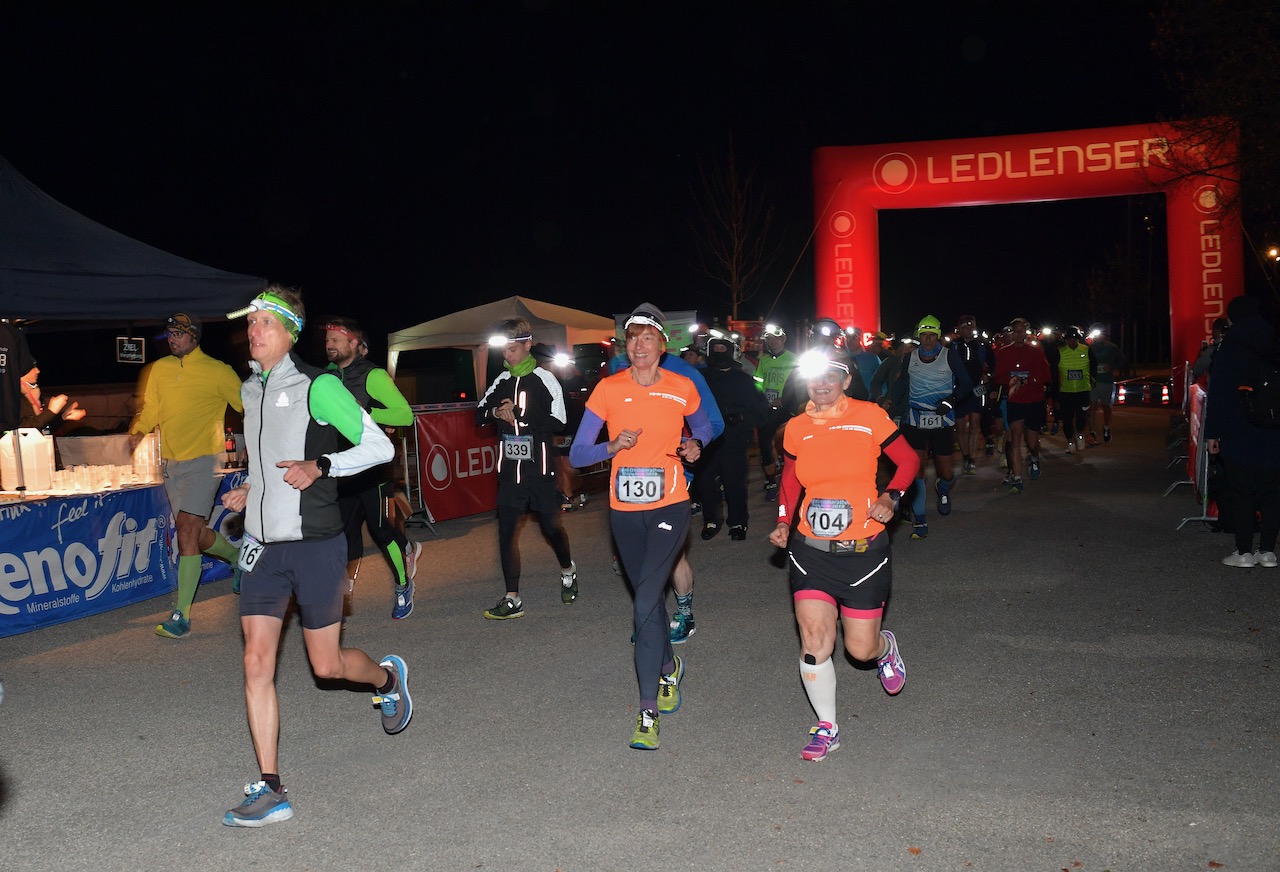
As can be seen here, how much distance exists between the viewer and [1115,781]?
15.0ft

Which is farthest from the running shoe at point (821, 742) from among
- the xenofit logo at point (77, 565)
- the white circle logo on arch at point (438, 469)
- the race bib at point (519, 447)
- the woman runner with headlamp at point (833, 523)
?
the white circle logo on arch at point (438, 469)

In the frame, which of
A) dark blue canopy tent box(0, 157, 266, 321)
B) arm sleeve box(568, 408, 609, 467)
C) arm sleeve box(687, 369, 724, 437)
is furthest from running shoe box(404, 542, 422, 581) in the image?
arm sleeve box(687, 369, 724, 437)

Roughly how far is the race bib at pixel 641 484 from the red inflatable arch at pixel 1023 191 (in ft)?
63.0

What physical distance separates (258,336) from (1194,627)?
5.97m

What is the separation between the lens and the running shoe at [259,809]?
14.0 ft

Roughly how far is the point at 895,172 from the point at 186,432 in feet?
62.2

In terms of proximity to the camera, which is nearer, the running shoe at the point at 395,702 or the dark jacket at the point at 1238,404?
the running shoe at the point at 395,702

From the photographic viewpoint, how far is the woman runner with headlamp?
4969 millimetres

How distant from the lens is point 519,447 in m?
7.83

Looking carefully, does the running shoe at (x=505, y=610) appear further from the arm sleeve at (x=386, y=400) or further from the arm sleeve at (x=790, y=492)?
the arm sleeve at (x=790, y=492)

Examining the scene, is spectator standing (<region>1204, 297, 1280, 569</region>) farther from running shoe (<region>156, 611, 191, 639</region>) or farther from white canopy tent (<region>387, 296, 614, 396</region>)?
white canopy tent (<region>387, 296, 614, 396</region>)

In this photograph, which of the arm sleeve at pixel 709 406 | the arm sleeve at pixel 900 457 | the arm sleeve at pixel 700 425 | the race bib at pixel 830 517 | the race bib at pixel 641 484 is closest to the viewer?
the race bib at pixel 830 517

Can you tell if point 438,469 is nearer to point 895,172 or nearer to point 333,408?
point 333,408

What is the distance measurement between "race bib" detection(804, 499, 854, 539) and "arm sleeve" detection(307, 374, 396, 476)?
1.94 meters
